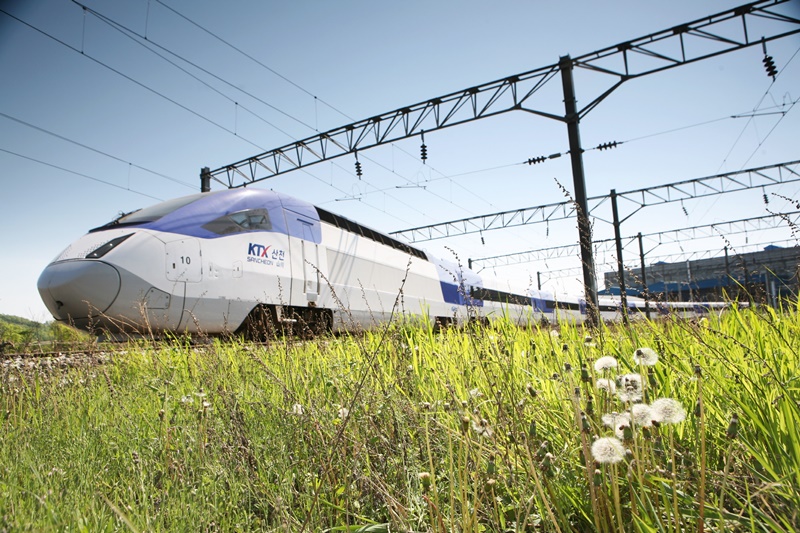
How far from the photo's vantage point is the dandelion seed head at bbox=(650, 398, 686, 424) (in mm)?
823

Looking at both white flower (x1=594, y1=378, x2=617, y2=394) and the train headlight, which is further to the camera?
the train headlight

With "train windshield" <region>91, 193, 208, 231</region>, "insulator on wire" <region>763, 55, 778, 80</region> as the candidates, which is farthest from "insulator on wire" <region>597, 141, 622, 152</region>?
"train windshield" <region>91, 193, 208, 231</region>

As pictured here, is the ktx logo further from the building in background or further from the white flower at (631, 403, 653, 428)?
the white flower at (631, 403, 653, 428)

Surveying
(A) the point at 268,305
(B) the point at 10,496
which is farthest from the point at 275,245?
(B) the point at 10,496

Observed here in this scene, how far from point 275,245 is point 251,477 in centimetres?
696

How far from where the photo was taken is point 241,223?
786 cm

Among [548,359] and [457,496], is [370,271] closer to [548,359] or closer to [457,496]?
[548,359]

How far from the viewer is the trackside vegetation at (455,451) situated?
104 centimetres

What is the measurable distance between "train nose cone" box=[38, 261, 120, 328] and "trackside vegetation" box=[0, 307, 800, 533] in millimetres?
4059

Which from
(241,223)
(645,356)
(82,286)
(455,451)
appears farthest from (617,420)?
(241,223)

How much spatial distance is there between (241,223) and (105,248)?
2041 millimetres

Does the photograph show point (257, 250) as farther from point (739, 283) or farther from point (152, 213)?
point (739, 283)

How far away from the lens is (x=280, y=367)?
3160 mm

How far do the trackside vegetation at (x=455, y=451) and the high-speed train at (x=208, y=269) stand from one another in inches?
120
